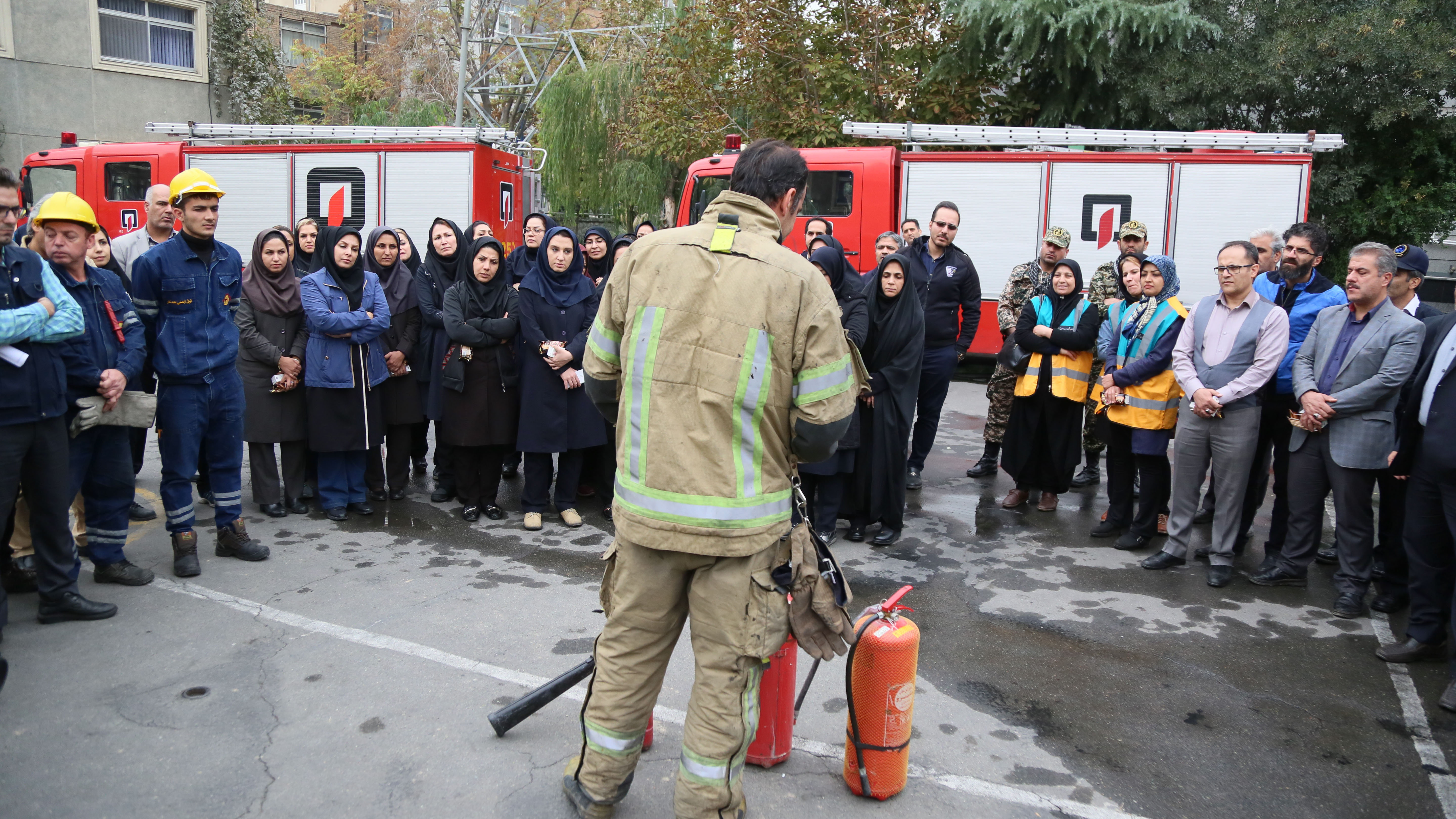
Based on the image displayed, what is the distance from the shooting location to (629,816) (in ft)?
10.3

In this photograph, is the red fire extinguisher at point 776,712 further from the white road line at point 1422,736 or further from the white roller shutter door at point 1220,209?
the white roller shutter door at point 1220,209

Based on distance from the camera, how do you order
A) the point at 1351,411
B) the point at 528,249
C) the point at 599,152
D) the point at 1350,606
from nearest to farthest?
the point at 1351,411 → the point at 1350,606 → the point at 528,249 → the point at 599,152

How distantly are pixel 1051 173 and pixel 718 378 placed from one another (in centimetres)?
1069

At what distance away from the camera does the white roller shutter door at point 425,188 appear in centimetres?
1427

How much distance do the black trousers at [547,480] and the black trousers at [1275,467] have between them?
158 inches

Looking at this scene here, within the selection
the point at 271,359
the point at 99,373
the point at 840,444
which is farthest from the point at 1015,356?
the point at 99,373

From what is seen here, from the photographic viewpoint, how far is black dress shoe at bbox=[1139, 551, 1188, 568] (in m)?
5.79

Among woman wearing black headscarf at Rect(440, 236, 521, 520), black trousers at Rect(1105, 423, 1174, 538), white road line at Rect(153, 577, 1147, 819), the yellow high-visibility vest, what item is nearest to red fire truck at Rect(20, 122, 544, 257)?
woman wearing black headscarf at Rect(440, 236, 521, 520)

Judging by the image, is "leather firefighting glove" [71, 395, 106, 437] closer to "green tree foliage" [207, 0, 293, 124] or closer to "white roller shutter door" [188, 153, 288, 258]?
"white roller shutter door" [188, 153, 288, 258]

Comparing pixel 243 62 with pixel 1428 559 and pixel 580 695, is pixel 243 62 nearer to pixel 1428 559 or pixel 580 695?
pixel 580 695

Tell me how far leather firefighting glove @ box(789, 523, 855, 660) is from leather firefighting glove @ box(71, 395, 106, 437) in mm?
3564

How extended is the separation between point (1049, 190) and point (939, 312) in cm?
549

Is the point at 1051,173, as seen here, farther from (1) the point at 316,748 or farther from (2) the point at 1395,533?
(1) the point at 316,748

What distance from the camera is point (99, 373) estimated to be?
186 inches
